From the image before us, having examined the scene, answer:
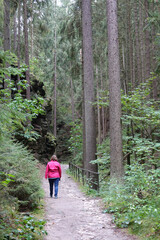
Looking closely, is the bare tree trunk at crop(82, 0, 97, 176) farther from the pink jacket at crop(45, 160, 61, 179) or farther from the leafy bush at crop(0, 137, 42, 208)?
the leafy bush at crop(0, 137, 42, 208)

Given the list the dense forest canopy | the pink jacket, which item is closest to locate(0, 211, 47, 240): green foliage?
the dense forest canopy

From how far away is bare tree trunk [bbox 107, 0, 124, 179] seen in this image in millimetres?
7875

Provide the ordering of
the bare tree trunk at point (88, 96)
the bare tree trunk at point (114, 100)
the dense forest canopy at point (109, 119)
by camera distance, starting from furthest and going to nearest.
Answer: the bare tree trunk at point (88, 96) → the bare tree trunk at point (114, 100) → the dense forest canopy at point (109, 119)

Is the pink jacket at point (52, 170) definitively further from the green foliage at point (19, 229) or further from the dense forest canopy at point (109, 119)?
the green foliage at point (19, 229)

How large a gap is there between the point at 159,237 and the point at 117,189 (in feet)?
9.33

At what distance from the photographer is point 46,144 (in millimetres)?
22672

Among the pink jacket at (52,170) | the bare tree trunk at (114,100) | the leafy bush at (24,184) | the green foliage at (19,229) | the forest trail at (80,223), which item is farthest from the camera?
the pink jacket at (52,170)

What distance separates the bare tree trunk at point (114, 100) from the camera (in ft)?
25.8

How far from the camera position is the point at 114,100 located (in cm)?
815

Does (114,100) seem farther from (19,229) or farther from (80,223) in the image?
(19,229)

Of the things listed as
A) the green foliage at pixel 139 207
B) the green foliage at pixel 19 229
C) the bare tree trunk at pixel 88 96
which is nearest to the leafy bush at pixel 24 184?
the green foliage at pixel 19 229

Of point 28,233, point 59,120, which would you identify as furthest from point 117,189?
point 59,120

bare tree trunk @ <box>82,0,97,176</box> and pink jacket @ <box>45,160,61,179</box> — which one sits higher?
bare tree trunk @ <box>82,0,97,176</box>

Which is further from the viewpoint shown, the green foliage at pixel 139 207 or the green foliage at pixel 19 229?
the green foliage at pixel 139 207
